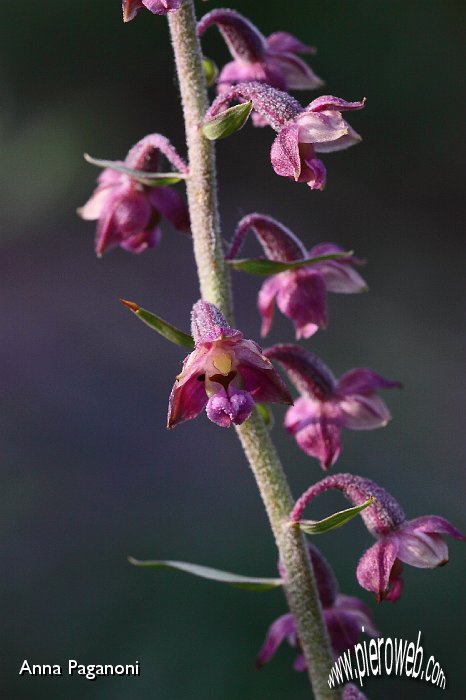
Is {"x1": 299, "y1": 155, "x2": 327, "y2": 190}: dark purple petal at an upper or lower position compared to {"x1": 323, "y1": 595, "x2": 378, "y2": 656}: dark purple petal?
upper

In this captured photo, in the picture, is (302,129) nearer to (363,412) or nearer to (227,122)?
(227,122)

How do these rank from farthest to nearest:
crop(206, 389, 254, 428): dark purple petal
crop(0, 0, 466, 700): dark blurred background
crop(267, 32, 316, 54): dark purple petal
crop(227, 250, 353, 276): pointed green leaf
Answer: crop(0, 0, 466, 700): dark blurred background, crop(267, 32, 316, 54): dark purple petal, crop(227, 250, 353, 276): pointed green leaf, crop(206, 389, 254, 428): dark purple petal

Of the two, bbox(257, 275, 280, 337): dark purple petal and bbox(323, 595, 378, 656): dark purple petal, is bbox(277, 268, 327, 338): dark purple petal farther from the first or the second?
bbox(323, 595, 378, 656): dark purple petal

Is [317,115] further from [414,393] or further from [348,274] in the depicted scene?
[414,393]

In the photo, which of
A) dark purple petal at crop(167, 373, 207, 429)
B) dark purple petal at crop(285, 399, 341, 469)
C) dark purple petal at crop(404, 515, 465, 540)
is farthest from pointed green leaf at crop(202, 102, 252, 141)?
dark purple petal at crop(404, 515, 465, 540)

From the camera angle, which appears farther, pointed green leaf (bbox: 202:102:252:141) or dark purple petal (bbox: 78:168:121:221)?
dark purple petal (bbox: 78:168:121:221)

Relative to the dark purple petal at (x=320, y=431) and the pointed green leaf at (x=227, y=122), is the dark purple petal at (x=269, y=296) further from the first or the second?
the pointed green leaf at (x=227, y=122)

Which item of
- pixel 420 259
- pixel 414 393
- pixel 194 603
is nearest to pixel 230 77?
pixel 194 603
